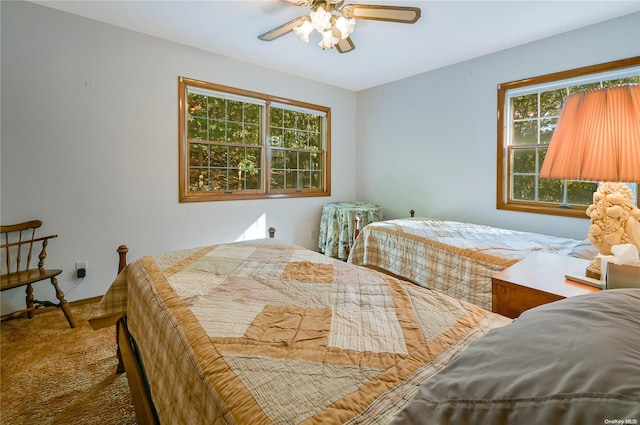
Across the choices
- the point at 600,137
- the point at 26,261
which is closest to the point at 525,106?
the point at 600,137

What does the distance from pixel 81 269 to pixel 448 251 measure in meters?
3.23

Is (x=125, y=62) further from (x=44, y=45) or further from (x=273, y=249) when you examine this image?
(x=273, y=249)

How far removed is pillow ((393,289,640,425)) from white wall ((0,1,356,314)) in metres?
3.21

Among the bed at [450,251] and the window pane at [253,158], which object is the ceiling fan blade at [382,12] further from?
the window pane at [253,158]

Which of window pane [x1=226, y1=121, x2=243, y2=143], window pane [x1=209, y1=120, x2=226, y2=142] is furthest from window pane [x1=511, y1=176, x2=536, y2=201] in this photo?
window pane [x1=209, y1=120, x2=226, y2=142]

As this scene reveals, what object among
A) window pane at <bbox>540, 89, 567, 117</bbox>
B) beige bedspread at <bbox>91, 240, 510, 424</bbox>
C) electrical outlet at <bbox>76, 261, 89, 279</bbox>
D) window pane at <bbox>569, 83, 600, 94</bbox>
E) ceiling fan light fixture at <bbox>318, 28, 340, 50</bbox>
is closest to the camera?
beige bedspread at <bbox>91, 240, 510, 424</bbox>

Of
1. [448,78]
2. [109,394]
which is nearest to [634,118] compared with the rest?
[109,394]

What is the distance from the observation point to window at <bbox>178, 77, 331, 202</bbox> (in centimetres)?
338

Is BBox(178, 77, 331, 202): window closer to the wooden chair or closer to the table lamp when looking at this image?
the wooden chair

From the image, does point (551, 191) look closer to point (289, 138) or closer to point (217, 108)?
point (289, 138)

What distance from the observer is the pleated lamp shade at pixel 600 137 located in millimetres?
1038

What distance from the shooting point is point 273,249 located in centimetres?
195

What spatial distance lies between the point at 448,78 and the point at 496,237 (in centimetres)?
216

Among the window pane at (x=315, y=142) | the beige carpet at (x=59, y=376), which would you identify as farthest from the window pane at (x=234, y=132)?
the beige carpet at (x=59, y=376)
